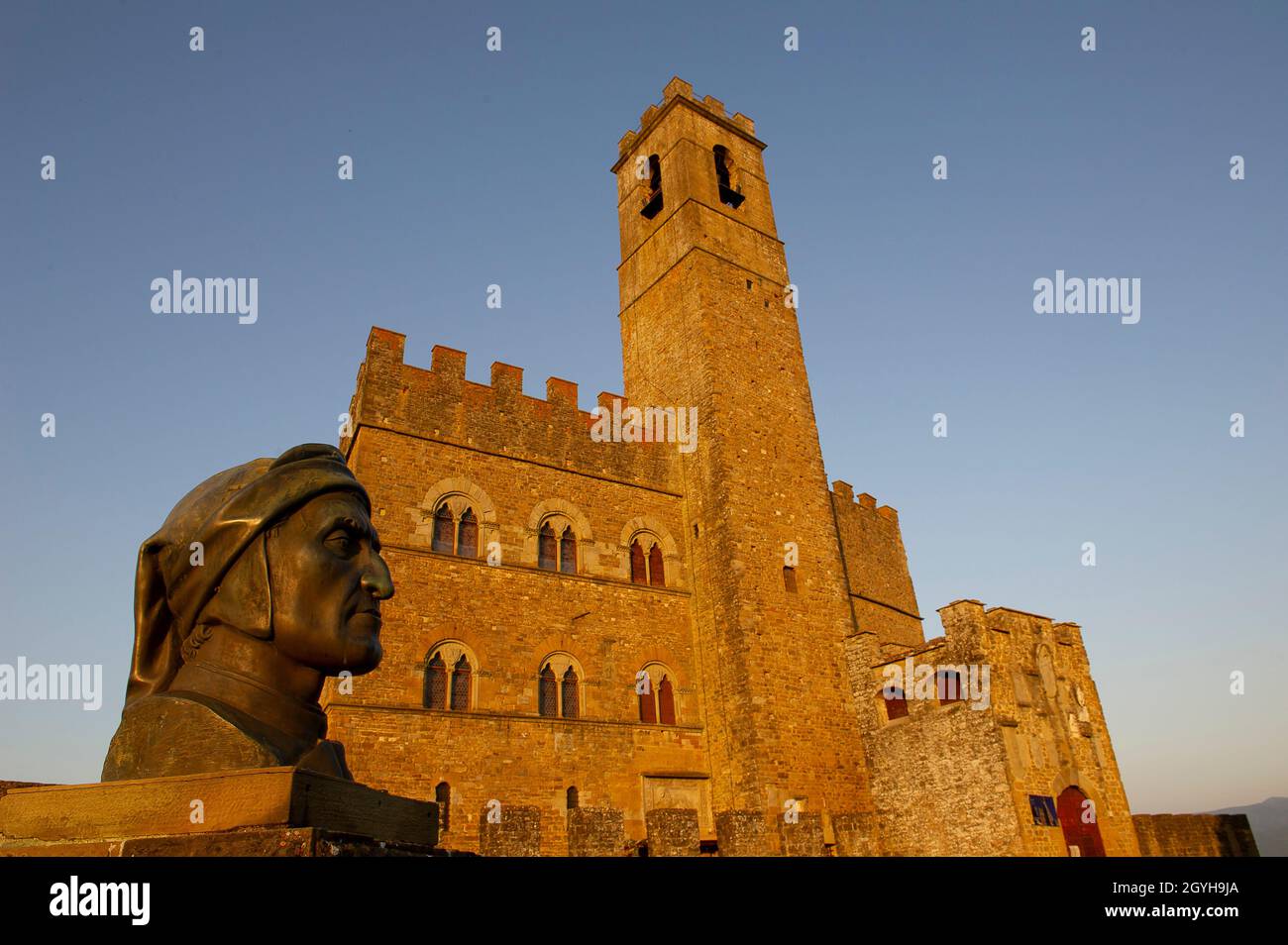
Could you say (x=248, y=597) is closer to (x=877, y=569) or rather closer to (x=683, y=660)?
(x=683, y=660)

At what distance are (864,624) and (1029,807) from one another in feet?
26.5

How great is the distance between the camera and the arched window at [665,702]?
52.9 ft

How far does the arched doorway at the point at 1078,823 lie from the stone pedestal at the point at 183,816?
15623 mm

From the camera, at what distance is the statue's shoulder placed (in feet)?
8.79

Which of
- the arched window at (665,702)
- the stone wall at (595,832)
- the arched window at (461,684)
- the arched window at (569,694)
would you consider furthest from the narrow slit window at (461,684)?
the arched window at (665,702)

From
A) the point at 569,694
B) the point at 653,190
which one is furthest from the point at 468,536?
the point at 653,190

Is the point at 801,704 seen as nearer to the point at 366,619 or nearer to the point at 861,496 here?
the point at 861,496

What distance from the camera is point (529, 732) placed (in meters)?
14.2

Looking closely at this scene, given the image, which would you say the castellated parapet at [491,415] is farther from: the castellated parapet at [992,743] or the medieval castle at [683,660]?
the castellated parapet at [992,743]

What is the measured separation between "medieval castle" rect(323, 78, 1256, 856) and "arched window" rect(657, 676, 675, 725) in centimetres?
4

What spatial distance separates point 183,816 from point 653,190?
22082mm

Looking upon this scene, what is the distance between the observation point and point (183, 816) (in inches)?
94.7

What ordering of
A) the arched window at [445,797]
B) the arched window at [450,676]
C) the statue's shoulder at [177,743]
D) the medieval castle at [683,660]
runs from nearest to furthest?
1. the statue's shoulder at [177,743]
2. the arched window at [445,797]
3. the medieval castle at [683,660]
4. the arched window at [450,676]
